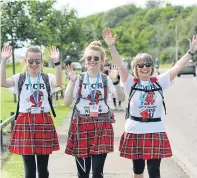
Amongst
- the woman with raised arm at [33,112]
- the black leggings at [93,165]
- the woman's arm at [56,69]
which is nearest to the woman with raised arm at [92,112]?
the black leggings at [93,165]

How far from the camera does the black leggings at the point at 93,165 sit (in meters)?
6.09

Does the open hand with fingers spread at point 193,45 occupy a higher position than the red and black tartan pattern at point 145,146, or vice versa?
the open hand with fingers spread at point 193,45

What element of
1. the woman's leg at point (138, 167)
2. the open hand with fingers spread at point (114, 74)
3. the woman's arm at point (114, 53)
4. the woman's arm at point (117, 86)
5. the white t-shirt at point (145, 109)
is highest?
the woman's arm at point (114, 53)

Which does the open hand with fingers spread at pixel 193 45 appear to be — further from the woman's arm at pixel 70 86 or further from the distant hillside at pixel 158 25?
the distant hillside at pixel 158 25

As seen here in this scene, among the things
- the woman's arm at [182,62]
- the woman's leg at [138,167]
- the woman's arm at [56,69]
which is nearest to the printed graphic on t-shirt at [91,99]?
the woman's arm at [56,69]

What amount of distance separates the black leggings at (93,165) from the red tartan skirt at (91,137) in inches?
2.6

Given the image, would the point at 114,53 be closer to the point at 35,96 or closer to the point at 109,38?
the point at 109,38

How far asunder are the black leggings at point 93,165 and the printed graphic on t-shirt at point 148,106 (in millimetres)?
632

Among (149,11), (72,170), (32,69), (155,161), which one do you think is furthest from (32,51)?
(149,11)

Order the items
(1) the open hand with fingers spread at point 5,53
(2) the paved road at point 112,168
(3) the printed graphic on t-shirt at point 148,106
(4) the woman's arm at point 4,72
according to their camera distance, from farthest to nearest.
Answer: (2) the paved road at point 112,168 → (1) the open hand with fingers spread at point 5,53 → (4) the woman's arm at point 4,72 → (3) the printed graphic on t-shirt at point 148,106

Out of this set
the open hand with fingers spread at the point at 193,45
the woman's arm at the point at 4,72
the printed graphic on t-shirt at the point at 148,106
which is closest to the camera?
the printed graphic on t-shirt at the point at 148,106

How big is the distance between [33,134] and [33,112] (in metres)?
0.24

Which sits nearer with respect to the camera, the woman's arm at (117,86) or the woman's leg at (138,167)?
the woman's arm at (117,86)

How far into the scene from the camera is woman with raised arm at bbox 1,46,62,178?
6.19m
